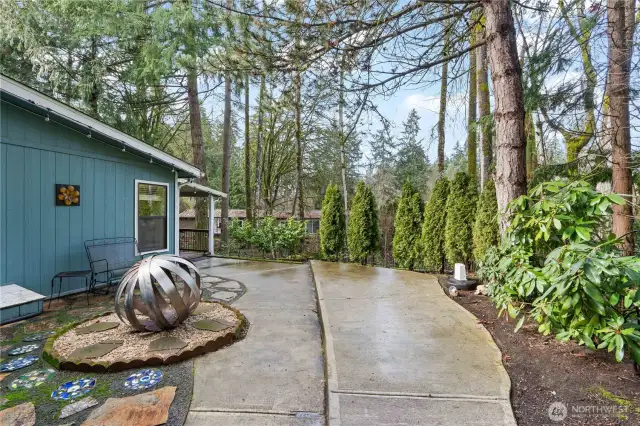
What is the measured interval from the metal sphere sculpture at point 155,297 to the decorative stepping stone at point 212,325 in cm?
18

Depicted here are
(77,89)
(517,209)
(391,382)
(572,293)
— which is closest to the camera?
(572,293)

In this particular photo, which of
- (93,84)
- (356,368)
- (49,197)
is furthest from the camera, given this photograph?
(93,84)

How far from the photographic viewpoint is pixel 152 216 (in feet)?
21.9

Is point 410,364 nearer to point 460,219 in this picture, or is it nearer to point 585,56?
point 460,219

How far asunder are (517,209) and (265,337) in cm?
286

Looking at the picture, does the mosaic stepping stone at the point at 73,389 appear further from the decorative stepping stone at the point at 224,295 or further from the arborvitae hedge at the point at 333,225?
the arborvitae hedge at the point at 333,225

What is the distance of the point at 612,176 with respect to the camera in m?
4.65

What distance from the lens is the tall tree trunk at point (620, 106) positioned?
3.75 metres

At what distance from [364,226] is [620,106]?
16.1 ft

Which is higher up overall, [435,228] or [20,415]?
[435,228]

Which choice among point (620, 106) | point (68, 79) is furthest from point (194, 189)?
point (620, 106)

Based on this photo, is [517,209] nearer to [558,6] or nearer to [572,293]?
[572,293]

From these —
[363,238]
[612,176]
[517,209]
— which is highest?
[612,176]

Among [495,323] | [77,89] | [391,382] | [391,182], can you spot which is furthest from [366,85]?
[391,182]
